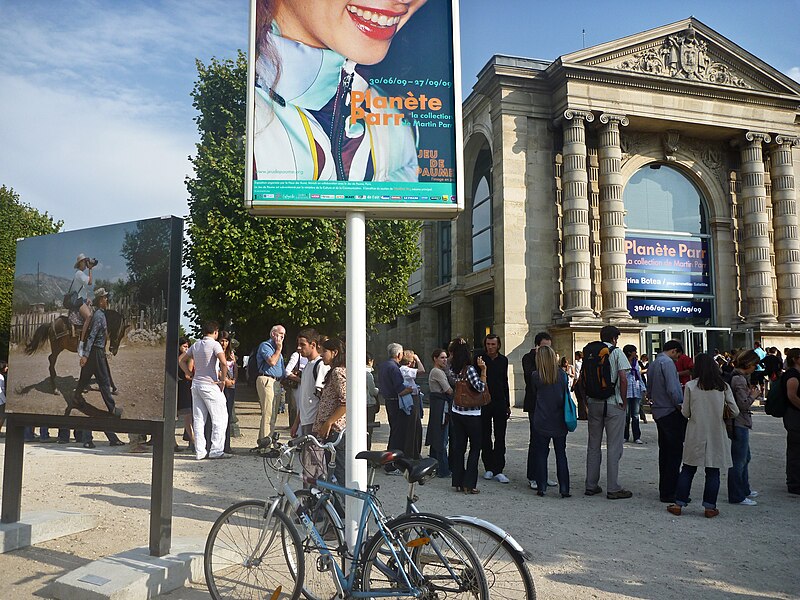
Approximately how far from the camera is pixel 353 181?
15.9 feet

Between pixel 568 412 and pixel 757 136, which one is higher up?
pixel 757 136

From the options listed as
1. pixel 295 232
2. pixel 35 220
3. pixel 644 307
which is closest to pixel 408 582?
pixel 295 232

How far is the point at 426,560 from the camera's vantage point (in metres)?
3.62

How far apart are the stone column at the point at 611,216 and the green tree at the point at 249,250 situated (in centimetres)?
723

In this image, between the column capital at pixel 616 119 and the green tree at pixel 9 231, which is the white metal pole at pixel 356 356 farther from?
the green tree at pixel 9 231

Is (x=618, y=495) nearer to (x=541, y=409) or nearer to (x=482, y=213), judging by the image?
(x=541, y=409)

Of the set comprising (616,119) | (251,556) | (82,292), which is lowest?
(251,556)

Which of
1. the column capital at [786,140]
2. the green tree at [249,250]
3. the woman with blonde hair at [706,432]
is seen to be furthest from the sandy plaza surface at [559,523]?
the column capital at [786,140]

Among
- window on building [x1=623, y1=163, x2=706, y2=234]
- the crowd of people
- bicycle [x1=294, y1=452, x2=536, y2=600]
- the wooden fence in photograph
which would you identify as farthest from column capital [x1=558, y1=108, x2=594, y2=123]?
bicycle [x1=294, y1=452, x2=536, y2=600]

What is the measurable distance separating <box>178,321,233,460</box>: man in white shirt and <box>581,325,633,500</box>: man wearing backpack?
5.52 metres

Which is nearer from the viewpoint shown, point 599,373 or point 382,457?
point 382,457

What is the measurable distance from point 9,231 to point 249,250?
1000 inches

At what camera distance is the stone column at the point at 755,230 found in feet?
81.7

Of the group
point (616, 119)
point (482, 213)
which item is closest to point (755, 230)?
point (616, 119)
